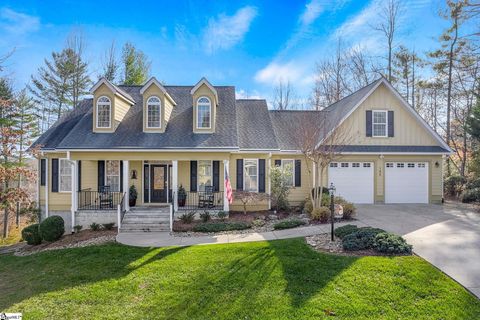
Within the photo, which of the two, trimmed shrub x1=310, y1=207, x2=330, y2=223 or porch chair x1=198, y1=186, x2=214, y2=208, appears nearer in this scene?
trimmed shrub x1=310, y1=207, x2=330, y2=223

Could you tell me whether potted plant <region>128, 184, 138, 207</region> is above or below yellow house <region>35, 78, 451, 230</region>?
below

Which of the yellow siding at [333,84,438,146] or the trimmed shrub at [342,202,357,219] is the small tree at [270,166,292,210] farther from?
the yellow siding at [333,84,438,146]

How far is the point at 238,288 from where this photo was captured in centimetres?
583

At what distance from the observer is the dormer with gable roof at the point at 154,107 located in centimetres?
1422

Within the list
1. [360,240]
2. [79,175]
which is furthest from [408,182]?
[79,175]

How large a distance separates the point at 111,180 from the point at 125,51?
17.4 metres

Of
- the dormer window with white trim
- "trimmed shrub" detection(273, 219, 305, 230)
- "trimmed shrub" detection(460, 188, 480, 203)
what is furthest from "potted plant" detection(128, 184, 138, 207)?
"trimmed shrub" detection(460, 188, 480, 203)

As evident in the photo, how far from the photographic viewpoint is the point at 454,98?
22.4 meters

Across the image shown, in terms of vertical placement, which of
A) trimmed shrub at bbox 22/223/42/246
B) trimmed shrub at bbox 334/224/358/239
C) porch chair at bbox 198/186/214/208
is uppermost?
porch chair at bbox 198/186/214/208

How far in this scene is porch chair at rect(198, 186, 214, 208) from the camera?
13.8m

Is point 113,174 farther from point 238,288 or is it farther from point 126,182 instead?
point 238,288

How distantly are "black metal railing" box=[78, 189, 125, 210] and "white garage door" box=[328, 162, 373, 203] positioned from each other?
12.1 m

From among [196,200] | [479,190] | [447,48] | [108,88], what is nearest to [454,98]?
[447,48]

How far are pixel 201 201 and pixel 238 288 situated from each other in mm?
8234
